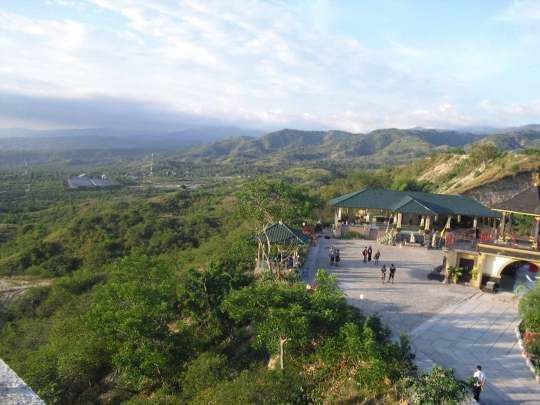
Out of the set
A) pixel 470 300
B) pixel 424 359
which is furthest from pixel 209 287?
pixel 470 300

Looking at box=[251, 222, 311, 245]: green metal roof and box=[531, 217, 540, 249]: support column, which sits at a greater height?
box=[531, 217, 540, 249]: support column

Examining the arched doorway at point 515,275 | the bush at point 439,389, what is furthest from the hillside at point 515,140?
the bush at point 439,389

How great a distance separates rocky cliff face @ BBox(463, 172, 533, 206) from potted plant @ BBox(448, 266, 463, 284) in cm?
2315

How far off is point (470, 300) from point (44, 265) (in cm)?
3367

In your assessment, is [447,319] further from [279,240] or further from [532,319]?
[279,240]

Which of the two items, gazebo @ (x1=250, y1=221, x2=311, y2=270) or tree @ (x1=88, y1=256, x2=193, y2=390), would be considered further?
gazebo @ (x1=250, y1=221, x2=311, y2=270)

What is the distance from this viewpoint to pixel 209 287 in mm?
13648

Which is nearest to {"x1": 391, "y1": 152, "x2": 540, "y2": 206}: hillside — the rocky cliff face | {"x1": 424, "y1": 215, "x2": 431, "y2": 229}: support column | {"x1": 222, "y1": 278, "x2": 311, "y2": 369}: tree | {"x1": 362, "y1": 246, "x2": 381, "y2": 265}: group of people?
the rocky cliff face

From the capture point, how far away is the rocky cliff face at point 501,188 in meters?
36.3

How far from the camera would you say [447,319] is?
493 inches

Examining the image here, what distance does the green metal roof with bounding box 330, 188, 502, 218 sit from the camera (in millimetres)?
24469

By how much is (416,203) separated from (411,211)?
0.92 meters

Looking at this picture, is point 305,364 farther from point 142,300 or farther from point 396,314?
point 142,300

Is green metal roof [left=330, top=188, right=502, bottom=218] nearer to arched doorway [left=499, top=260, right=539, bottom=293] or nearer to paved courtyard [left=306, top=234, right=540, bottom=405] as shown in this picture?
paved courtyard [left=306, top=234, right=540, bottom=405]
